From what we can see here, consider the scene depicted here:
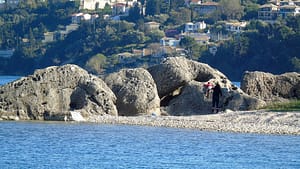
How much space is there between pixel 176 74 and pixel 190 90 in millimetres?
813

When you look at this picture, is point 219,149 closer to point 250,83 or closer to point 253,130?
point 253,130

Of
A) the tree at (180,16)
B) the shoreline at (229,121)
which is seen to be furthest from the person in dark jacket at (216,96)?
the tree at (180,16)

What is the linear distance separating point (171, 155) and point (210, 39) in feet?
366

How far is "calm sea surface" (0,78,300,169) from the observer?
24.9 m

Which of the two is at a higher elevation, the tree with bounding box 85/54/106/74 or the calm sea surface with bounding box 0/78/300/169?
the calm sea surface with bounding box 0/78/300/169

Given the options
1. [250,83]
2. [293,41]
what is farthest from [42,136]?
[293,41]

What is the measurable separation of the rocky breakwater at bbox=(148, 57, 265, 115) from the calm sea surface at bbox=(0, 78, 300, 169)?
3669 millimetres

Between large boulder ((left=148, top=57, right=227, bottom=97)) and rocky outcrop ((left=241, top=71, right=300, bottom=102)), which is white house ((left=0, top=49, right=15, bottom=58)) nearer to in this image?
large boulder ((left=148, top=57, right=227, bottom=97))

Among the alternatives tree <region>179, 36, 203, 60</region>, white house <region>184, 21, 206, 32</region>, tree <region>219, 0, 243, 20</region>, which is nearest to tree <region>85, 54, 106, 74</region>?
tree <region>179, 36, 203, 60</region>

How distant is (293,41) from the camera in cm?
10394

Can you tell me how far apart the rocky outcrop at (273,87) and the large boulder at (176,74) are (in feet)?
3.79

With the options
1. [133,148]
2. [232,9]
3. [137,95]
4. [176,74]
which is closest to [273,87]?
A: [176,74]

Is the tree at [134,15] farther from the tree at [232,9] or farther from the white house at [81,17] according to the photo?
the tree at [232,9]

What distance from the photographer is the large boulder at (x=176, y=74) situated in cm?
3706
